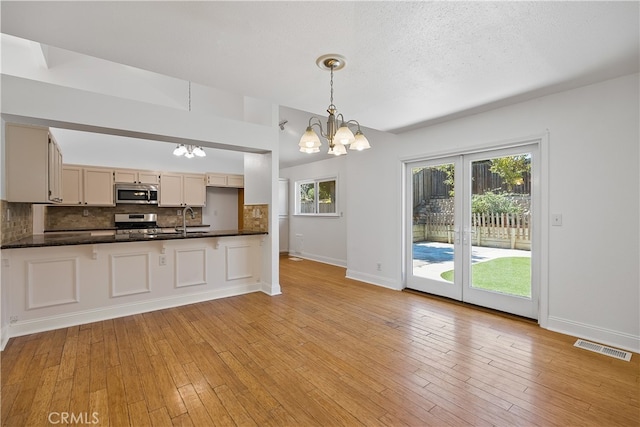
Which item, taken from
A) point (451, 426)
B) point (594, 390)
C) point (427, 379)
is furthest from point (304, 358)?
point (594, 390)

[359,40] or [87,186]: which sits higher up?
[359,40]

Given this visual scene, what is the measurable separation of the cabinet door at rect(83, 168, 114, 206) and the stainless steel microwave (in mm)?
152

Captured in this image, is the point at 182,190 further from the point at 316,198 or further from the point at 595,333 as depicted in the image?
the point at 595,333

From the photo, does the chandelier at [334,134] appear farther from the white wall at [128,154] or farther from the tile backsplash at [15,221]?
the white wall at [128,154]

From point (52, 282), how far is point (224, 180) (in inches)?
193

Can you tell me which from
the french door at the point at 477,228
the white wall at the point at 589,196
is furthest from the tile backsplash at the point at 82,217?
the white wall at the point at 589,196

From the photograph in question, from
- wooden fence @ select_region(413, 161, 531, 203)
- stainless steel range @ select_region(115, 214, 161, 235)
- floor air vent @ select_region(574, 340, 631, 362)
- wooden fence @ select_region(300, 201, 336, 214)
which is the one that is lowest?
floor air vent @ select_region(574, 340, 631, 362)

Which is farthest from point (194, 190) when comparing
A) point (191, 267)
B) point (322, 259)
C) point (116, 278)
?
point (116, 278)

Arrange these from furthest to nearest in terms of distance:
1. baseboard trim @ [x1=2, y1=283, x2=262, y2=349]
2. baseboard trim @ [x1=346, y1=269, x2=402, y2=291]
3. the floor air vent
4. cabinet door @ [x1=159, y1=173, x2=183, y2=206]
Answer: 1. cabinet door @ [x1=159, y1=173, x2=183, y2=206]
2. baseboard trim @ [x1=346, y1=269, x2=402, y2=291]
3. baseboard trim @ [x1=2, y1=283, x2=262, y2=349]
4. the floor air vent

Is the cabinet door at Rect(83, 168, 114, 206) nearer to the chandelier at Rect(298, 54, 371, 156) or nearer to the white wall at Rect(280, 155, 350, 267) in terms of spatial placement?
the white wall at Rect(280, 155, 350, 267)

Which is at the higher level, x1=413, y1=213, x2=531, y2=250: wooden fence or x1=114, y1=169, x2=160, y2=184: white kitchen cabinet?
x1=114, y1=169, x2=160, y2=184: white kitchen cabinet

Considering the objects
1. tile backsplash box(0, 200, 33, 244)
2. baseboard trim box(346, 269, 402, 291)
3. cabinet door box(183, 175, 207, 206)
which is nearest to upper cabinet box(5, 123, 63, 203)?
tile backsplash box(0, 200, 33, 244)

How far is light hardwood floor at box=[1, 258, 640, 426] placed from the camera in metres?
1.82

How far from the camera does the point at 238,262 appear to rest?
4.48 metres
